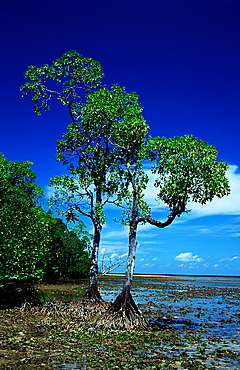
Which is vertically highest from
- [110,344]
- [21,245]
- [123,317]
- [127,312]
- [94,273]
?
[21,245]

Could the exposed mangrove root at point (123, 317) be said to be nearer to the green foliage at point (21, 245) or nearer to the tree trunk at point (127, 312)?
the tree trunk at point (127, 312)

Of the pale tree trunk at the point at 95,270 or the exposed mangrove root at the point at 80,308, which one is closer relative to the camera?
the exposed mangrove root at the point at 80,308

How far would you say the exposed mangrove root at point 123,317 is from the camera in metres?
19.4

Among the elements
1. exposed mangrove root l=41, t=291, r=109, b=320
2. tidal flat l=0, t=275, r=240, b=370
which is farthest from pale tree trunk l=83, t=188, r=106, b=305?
tidal flat l=0, t=275, r=240, b=370

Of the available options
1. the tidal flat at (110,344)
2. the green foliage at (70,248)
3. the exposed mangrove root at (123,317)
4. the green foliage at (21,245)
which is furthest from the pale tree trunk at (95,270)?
the green foliage at (70,248)

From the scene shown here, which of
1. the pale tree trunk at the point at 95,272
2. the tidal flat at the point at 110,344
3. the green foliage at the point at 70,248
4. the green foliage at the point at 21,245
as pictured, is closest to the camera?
the tidal flat at the point at 110,344

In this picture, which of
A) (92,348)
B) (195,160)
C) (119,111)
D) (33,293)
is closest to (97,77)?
(119,111)

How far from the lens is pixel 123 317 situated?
1959 cm

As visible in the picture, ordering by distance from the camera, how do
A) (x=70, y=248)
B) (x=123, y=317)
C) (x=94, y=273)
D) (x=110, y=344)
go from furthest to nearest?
1. (x=70, y=248)
2. (x=94, y=273)
3. (x=123, y=317)
4. (x=110, y=344)

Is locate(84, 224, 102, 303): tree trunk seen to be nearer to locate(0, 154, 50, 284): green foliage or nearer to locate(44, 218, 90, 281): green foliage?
locate(0, 154, 50, 284): green foliage

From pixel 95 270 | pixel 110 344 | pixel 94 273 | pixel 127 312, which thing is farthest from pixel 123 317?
pixel 95 270

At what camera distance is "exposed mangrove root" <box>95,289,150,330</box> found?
63.7 feet

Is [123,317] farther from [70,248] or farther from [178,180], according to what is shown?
[70,248]

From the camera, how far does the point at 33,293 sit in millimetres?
26625
